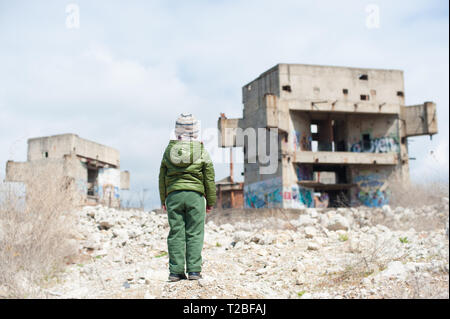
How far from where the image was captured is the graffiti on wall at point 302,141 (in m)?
26.9

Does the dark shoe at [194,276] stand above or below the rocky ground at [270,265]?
above

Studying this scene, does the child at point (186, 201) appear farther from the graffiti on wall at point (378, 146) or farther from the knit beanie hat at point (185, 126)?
the graffiti on wall at point (378, 146)

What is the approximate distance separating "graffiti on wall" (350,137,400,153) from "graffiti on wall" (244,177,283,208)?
22.7ft

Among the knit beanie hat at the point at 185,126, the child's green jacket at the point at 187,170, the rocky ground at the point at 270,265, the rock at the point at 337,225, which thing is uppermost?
the knit beanie hat at the point at 185,126

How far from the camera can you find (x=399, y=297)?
15.0 feet

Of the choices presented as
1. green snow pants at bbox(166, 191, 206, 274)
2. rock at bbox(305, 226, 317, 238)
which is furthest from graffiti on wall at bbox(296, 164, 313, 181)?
green snow pants at bbox(166, 191, 206, 274)

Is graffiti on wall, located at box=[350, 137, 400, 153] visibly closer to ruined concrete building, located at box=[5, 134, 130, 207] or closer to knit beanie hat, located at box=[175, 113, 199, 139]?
ruined concrete building, located at box=[5, 134, 130, 207]

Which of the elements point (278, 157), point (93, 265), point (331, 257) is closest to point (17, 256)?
point (93, 265)

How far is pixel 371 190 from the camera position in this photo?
92.7ft

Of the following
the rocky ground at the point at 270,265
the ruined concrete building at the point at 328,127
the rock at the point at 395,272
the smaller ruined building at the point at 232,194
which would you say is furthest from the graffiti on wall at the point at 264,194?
the rock at the point at 395,272

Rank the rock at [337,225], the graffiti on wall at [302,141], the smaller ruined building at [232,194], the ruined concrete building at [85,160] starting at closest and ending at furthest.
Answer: the rock at [337,225] < the graffiti on wall at [302,141] < the ruined concrete building at [85,160] < the smaller ruined building at [232,194]

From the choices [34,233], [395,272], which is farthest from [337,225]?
[34,233]
